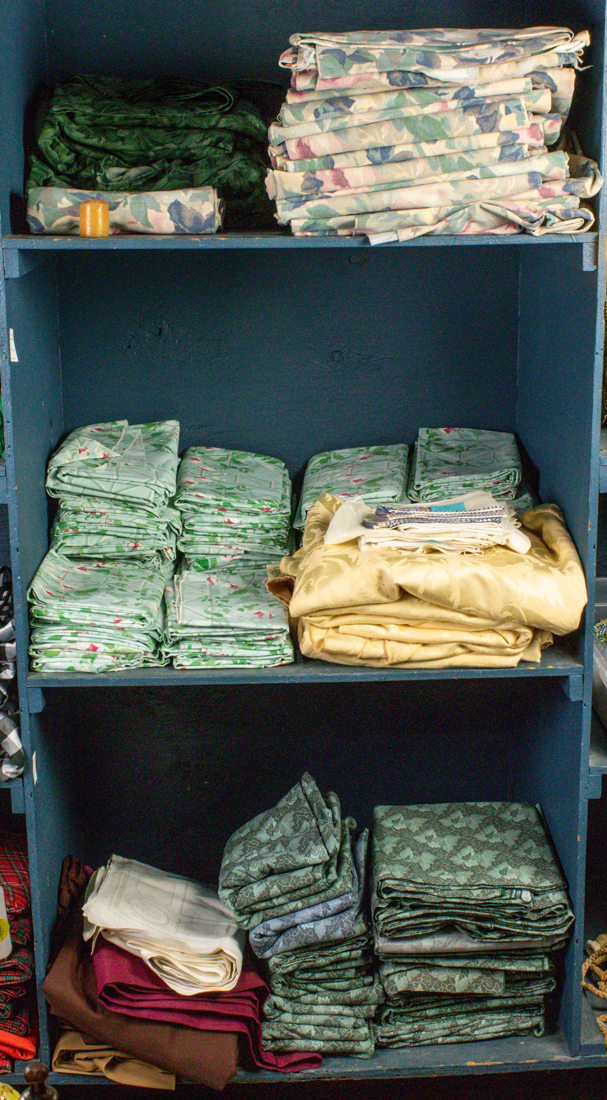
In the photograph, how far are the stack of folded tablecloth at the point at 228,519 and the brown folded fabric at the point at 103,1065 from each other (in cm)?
112

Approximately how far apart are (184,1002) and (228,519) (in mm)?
1099

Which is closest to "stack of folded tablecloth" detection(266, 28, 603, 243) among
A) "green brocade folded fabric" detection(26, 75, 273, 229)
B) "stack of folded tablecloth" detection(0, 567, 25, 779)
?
"green brocade folded fabric" detection(26, 75, 273, 229)

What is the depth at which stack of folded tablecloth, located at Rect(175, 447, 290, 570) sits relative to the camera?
2553mm

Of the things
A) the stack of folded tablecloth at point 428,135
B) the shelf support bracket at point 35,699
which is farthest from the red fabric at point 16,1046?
the stack of folded tablecloth at point 428,135

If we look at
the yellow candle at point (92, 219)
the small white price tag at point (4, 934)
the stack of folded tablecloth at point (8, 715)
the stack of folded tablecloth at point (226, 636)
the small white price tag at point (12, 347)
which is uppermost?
the yellow candle at point (92, 219)

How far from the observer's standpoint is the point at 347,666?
2.23 meters

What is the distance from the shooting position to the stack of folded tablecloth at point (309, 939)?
2.34 meters

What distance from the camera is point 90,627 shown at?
2266 millimetres

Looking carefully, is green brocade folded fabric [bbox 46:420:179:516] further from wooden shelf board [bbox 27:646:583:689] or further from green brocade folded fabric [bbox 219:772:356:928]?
green brocade folded fabric [bbox 219:772:356:928]

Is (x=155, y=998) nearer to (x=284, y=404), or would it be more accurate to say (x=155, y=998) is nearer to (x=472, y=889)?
(x=472, y=889)

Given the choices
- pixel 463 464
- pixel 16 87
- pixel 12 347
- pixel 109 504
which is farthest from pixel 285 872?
pixel 16 87

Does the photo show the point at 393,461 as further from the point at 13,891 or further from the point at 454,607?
the point at 13,891

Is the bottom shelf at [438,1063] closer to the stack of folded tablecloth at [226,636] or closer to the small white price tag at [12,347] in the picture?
the stack of folded tablecloth at [226,636]

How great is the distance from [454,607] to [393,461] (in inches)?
25.0
